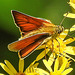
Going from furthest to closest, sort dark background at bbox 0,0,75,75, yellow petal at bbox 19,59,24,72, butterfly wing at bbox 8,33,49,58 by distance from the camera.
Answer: dark background at bbox 0,0,75,75 < yellow petal at bbox 19,59,24,72 < butterfly wing at bbox 8,33,49,58

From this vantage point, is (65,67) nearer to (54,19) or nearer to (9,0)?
(54,19)

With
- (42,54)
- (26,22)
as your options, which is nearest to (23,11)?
(26,22)

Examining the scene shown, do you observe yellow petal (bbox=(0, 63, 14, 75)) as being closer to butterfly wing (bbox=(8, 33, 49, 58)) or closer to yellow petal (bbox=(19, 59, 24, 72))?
yellow petal (bbox=(19, 59, 24, 72))

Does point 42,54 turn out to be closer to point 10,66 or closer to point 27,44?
point 27,44

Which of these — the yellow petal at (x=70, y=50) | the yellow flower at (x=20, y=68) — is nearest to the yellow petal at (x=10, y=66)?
the yellow flower at (x=20, y=68)

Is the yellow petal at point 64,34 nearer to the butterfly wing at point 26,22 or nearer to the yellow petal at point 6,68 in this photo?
the butterfly wing at point 26,22

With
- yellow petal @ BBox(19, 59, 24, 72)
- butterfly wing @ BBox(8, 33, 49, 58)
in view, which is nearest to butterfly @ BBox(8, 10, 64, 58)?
butterfly wing @ BBox(8, 33, 49, 58)
